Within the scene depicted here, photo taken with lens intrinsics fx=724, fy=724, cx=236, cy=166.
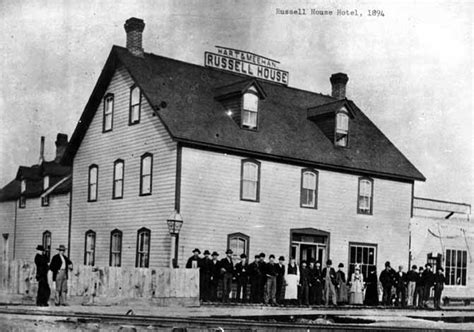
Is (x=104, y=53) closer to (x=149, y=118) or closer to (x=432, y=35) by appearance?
(x=149, y=118)

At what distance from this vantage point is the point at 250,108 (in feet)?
84.8

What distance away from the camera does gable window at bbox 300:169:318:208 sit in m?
26.5

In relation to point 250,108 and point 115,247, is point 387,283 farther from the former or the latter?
point 115,247

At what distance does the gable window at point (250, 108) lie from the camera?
2562cm

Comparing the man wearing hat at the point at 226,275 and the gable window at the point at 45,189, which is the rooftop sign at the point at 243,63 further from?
the gable window at the point at 45,189

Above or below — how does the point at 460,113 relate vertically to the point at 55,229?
above

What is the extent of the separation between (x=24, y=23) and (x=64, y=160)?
504 inches

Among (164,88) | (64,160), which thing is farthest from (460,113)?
(64,160)

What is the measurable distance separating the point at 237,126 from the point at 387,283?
745 centimetres

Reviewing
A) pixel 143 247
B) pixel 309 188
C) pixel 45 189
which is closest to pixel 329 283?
pixel 309 188

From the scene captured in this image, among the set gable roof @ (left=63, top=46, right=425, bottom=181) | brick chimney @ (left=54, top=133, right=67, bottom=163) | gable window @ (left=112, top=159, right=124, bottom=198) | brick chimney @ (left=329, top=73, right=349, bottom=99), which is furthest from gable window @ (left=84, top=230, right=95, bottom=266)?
brick chimney @ (left=329, top=73, right=349, bottom=99)

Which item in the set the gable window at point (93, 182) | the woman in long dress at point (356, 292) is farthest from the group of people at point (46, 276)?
the woman in long dress at point (356, 292)

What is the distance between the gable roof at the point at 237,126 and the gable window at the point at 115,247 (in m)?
4.47

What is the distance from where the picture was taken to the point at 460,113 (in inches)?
852
